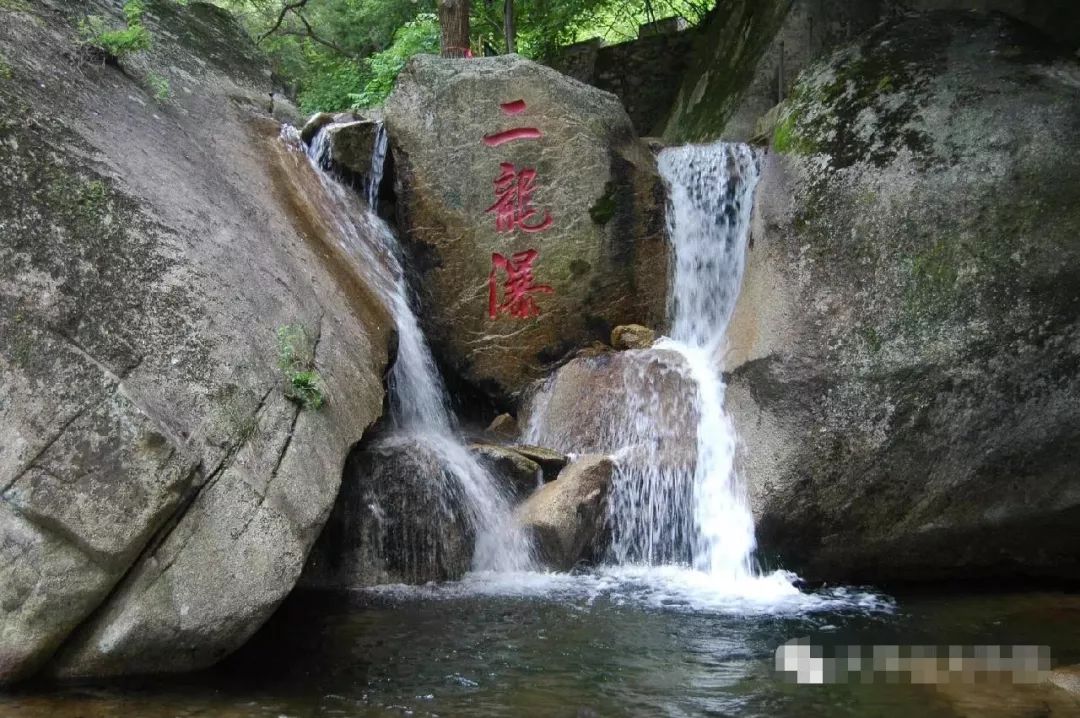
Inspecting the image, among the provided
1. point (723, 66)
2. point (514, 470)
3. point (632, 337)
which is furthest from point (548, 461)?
point (723, 66)

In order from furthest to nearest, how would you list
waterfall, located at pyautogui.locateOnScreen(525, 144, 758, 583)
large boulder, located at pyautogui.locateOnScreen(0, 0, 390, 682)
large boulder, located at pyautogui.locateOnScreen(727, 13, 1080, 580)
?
waterfall, located at pyautogui.locateOnScreen(525, 144, 758, 583) → large boulder, located at pyautogui.locateOnScreen(727, 13, 1080, 580) → large boulder, located at pyautogui.locateOnScreen(0, 0, 390, 682)

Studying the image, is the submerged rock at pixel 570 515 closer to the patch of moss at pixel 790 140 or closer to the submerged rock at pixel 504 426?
the submerged rock at pixel 504 426

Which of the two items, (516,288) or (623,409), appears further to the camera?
(516,288)

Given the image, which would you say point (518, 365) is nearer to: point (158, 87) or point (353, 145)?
point (353, 145)

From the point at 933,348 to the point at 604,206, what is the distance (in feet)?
12.5

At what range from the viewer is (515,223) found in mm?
9188

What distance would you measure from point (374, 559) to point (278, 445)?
196 cm

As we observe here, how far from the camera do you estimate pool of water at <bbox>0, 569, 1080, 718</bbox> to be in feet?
14.6

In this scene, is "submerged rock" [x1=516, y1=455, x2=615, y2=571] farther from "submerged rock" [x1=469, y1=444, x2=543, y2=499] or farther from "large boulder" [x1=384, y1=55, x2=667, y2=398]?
"large boulder" [x1=384, y1=55, x2=667, y2=398]

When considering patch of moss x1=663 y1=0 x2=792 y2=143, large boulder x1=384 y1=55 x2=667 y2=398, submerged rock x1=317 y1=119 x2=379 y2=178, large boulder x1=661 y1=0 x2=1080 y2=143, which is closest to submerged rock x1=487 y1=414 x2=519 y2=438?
large boulder x1=384 y1=55 x2=667 y2=398

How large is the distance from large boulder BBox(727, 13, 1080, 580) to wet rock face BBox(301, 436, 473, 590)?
2374 millimetres

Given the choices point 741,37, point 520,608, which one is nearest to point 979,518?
point 520,608

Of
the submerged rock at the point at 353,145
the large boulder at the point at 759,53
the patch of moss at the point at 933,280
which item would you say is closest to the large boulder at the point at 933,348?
the patch of moss at the point at 933,280

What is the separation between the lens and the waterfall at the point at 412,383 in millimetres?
7160
